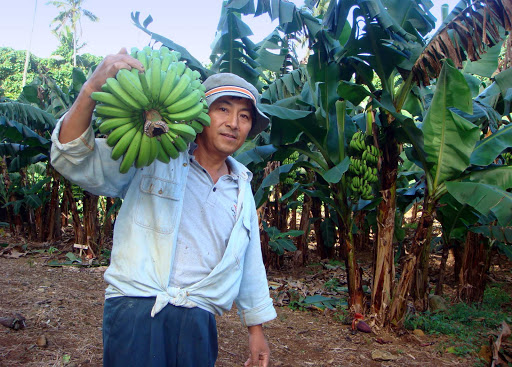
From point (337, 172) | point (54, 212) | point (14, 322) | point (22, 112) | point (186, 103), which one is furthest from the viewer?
point (54, 212)

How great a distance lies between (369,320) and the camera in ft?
14.3

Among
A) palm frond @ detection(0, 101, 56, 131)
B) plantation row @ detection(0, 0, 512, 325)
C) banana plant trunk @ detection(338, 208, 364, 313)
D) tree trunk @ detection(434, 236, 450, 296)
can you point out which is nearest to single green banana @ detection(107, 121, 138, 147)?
plantation row @ detection(0, 0, 512, 325)

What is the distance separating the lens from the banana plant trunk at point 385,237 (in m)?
4.18

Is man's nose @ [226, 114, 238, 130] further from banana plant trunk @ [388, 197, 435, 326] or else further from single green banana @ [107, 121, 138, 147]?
banana plant trunk @ [388, 197, 435, 326]

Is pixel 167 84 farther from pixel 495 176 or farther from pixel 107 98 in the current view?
pixel 495 176

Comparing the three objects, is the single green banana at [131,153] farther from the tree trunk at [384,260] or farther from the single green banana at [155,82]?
the tree trunk at [384,260]

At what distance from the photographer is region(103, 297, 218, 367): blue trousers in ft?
4.88

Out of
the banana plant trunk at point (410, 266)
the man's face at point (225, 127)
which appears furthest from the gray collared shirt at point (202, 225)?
the banana plant trunk at point (410, 266)

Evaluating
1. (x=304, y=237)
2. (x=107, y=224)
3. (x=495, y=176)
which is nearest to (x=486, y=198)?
(x=495, y=176)

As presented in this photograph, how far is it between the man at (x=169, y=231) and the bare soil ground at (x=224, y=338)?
194 centimetres

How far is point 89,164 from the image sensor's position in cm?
148

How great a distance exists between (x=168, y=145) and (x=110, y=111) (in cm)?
22

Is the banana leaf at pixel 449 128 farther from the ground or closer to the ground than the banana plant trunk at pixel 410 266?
farther from the ground

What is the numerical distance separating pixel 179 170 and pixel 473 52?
304cm
